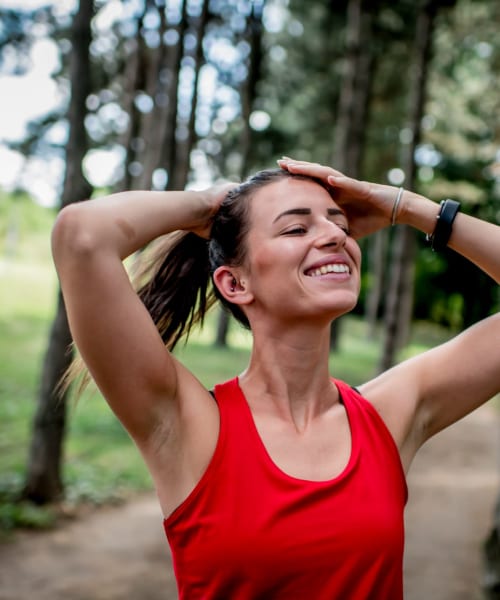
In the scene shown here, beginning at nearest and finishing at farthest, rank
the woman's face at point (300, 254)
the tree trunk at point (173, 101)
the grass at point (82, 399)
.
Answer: the woman's face at point (300, 254)
the grass at point (82, 399)
the tree trunk at point (173, 101)

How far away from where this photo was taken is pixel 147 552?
6.29 meters

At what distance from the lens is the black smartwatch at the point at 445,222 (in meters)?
1.99

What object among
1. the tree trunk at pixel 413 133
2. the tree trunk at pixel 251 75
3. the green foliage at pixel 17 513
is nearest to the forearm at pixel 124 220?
the green foliage at pixel 17 513

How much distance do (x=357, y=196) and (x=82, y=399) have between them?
39.6ft

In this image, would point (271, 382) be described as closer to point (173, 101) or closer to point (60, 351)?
point (60, 351)

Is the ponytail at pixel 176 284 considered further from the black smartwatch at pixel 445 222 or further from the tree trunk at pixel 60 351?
the tree trunk at pixel 60 351

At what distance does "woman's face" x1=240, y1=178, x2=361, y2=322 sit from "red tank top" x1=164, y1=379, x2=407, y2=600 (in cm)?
38

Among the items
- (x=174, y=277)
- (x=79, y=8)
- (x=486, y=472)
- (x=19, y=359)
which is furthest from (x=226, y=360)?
(x=174, y=277)

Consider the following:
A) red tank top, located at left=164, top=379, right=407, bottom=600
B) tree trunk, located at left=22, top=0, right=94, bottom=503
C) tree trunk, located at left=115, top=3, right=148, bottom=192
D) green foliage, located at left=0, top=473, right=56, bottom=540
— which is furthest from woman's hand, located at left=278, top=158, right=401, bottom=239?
tree trunk, located at left=115, top=3, right=148, bottom=192

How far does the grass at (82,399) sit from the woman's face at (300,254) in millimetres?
445

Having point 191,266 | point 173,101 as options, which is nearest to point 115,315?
point 191,266

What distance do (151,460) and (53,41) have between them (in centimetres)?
1020

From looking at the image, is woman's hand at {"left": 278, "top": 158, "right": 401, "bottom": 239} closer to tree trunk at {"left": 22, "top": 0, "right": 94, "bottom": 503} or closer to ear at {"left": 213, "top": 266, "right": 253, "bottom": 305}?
ear at {"left": 213, "top": 266, "right": 253, "bottom": 305}

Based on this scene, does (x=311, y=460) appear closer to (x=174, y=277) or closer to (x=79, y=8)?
(x=174, y=277)
